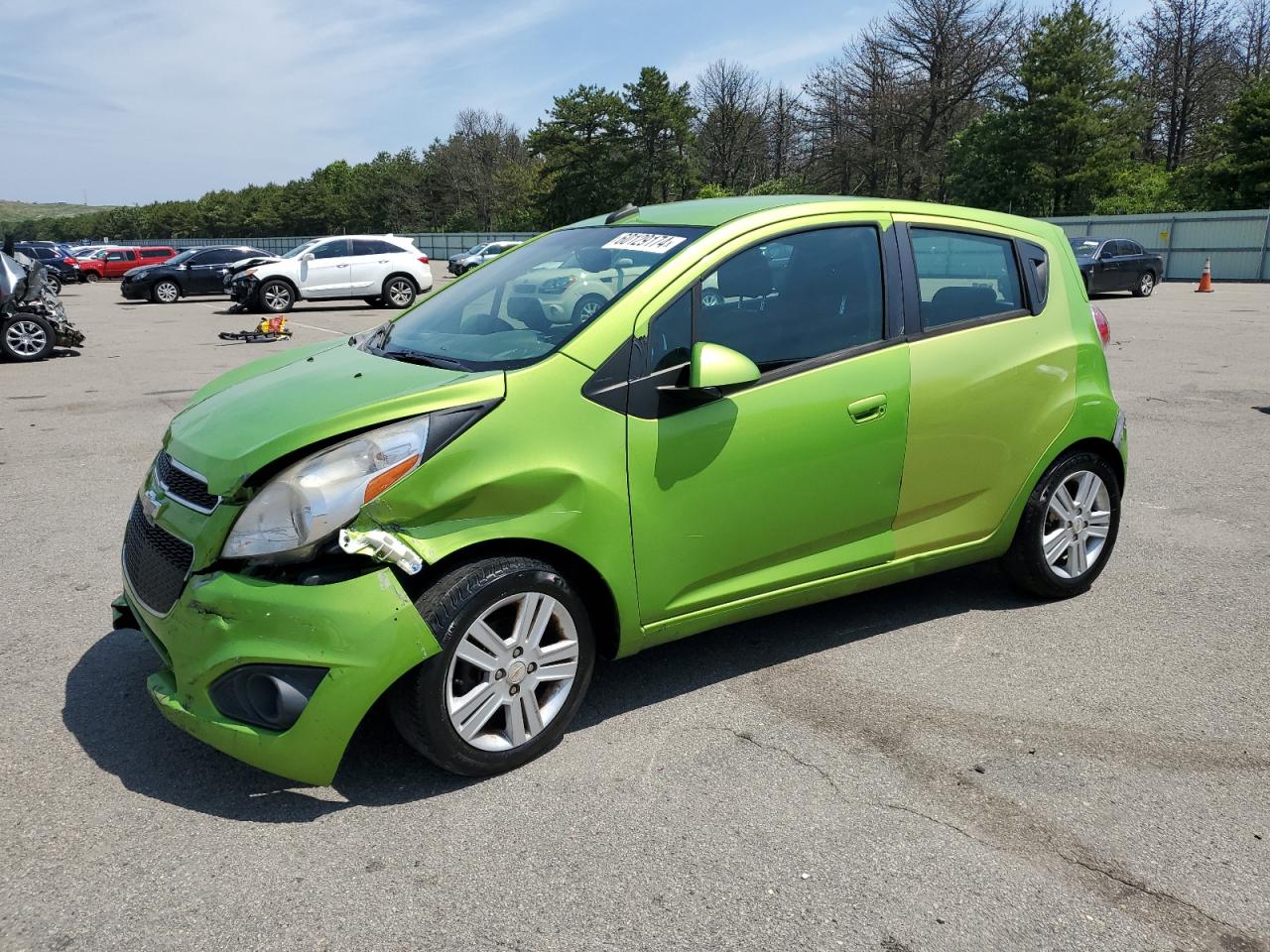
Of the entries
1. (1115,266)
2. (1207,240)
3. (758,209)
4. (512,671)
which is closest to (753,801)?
(512,671)

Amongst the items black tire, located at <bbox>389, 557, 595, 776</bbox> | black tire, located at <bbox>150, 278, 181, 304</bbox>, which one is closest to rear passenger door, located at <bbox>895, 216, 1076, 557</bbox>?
black tire, located at <bbox>389, 557, 595, 776</bbox>

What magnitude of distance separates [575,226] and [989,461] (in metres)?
2.01

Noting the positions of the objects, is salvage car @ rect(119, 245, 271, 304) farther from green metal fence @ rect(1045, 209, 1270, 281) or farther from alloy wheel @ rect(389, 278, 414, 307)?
green metal fence @ rect(1045, 209, 1270, 281)

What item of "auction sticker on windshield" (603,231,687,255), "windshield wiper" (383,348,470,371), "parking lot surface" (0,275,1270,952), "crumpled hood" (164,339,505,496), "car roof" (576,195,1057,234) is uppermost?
"car roof" (576,195,1057,234)

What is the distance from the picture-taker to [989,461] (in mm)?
4238

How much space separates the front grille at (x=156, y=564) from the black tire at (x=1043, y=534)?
131 inches

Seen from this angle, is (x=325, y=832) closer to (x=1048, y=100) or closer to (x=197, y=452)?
(x=197, y=452)

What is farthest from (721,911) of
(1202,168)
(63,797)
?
(1202,168)

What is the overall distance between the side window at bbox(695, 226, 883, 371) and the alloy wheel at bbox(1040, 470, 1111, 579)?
1.32 metres

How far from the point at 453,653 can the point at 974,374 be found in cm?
240

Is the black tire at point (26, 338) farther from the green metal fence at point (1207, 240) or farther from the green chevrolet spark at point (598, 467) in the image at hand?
the green metal fence at point (1207, 240)

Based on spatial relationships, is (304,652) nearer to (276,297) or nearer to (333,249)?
(276,297)

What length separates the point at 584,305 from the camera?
355cm

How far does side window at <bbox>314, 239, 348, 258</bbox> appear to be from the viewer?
80.2 feet
